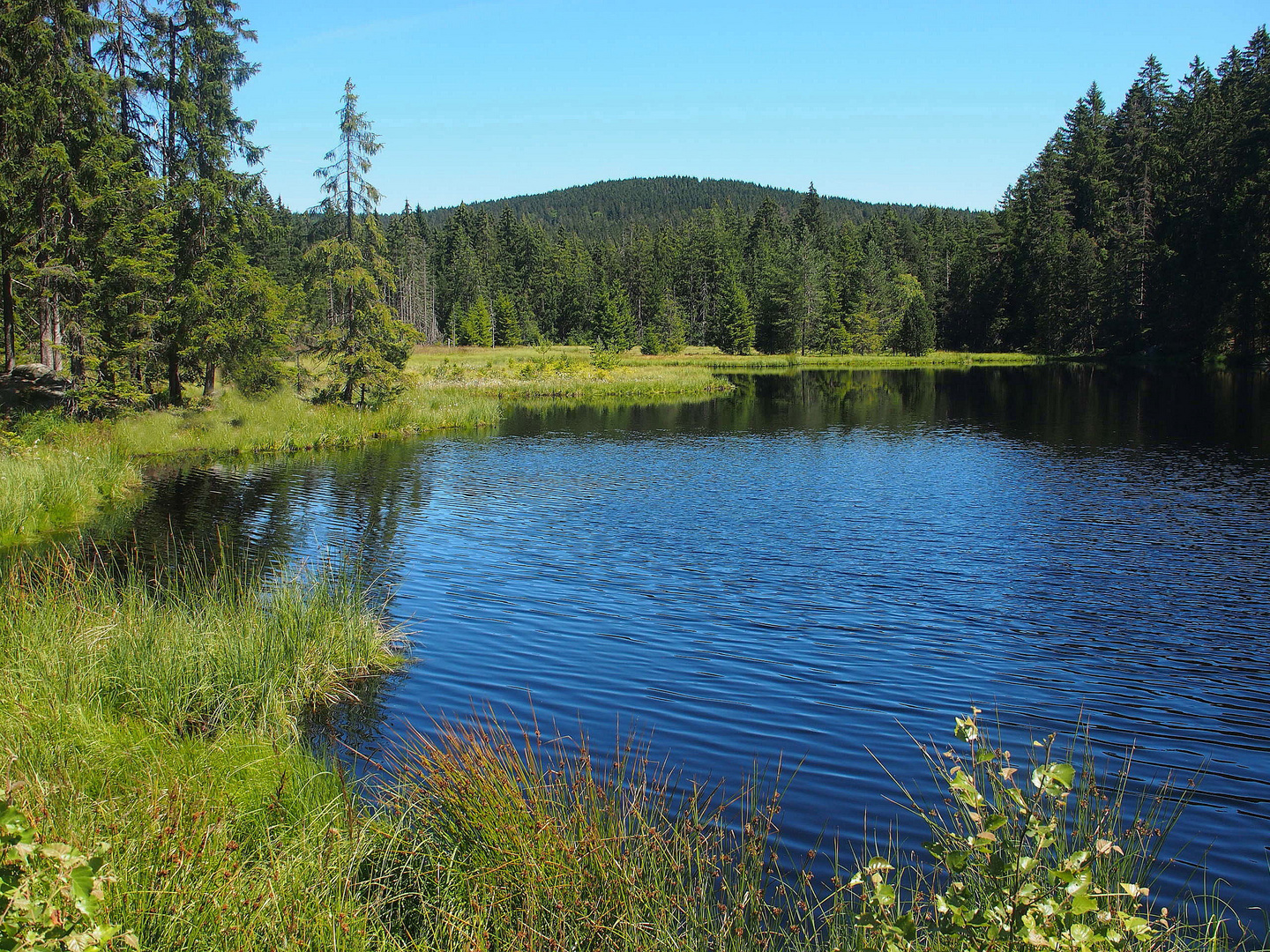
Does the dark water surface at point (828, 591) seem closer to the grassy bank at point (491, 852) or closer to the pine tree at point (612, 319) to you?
the grassy bank at point (491, 852)

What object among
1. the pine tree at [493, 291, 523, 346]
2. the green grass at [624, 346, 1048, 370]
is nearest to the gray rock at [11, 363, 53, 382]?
the green grass at [624, 346, 1048, 370]

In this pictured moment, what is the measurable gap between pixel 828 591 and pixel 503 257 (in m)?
118

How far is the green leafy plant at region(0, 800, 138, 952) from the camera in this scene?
2541 mm

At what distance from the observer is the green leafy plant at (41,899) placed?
8.34 ft

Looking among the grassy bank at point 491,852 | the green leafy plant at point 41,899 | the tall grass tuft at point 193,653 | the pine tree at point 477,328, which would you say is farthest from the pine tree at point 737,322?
the green leafy plant at point 41,899

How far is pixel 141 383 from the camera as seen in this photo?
91.1 ft

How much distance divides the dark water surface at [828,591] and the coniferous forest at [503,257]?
6.43 meters

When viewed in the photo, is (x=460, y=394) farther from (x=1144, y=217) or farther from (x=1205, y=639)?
(x=1144, y=217)

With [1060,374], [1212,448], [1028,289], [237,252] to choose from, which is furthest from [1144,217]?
[237,252]

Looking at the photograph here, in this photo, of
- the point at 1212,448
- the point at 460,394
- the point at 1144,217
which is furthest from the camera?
the point at 1144,217

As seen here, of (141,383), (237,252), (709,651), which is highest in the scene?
(237,252)

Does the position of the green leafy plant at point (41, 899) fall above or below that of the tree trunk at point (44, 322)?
below

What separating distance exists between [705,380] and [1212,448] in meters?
36.2

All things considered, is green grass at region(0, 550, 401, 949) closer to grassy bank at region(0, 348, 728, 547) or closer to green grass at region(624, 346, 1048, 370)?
grassy bank at region(0, 348, 728, 547)
